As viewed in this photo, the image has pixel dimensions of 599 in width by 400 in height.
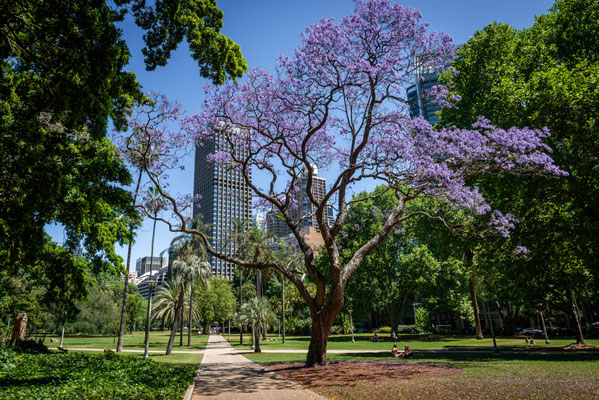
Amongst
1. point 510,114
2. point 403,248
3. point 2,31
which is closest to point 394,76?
point 510,114

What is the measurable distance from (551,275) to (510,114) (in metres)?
9.94

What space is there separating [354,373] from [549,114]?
13454 millimetres

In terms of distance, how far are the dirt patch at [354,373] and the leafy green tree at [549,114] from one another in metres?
7.96

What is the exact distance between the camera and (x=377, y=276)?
39688 mm

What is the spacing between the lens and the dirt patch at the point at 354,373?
1072 centimetres

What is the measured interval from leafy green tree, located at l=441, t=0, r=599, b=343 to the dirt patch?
26.1 ft

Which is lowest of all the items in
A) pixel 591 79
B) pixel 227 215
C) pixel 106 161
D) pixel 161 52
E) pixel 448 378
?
pixel 448 378

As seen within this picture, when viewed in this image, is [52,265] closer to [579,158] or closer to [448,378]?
[448,378]

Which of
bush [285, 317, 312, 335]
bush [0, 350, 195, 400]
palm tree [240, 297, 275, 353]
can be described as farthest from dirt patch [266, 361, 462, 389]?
bush [285, 317, 312, 335]

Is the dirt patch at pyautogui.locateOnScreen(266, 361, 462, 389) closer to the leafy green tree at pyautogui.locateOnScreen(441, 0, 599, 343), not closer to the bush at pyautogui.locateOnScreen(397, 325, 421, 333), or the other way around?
the leafy green tree at pyautogui.locateOnScreen(441, 0, 599, 343)

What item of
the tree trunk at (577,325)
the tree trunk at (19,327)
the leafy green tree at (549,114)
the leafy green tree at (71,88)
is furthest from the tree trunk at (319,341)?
the tree trunk at (19,327)

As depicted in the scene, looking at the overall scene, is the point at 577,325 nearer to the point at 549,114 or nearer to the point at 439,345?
the point at 439,345

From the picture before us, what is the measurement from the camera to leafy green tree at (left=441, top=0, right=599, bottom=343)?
14.4m

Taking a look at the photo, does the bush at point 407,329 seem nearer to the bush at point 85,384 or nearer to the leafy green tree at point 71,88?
the bush at point 85,384
